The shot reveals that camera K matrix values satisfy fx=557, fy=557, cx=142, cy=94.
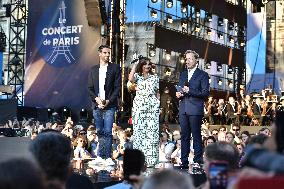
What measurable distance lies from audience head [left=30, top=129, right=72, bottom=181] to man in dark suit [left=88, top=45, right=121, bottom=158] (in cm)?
463

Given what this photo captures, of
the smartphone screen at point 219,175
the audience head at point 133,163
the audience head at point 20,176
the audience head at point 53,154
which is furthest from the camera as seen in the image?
the audience head at point 133,163

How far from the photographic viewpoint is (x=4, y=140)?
6258 millimetres

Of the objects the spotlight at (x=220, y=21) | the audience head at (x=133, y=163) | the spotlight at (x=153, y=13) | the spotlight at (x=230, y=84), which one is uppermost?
the spotlight at (x=220, y=21)

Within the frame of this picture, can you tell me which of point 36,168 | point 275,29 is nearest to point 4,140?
point 36,168

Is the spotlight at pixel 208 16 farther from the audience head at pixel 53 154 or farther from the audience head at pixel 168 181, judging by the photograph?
the audience head at pixel 168 181

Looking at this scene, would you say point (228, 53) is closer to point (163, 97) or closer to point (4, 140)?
point (163, 97)

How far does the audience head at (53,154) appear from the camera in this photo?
278cm

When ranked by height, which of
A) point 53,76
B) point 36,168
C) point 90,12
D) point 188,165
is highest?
point 90,12

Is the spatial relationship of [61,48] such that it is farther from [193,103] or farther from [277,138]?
[277,138]

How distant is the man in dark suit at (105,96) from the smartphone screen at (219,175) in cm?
571

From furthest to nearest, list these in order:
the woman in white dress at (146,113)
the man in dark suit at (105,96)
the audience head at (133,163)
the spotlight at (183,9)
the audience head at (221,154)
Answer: the spotlight at (183,9), the woman in white dress at (146,113), the man in dark suit at (105,96), the audience head at (133,163), the audience head at (221,154)

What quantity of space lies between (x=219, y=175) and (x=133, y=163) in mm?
1624

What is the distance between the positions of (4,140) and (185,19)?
1803 centimetres

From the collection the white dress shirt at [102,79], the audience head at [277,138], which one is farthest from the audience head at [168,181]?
the white dress shirt at [102,79]
